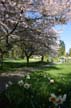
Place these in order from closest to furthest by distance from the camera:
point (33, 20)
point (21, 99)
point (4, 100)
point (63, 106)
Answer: point (63, 106) → point (21, 99) → point (4, 100) → point (33, 20)

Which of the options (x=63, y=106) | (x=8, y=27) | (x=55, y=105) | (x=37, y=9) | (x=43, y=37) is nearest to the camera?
(x=55, y=105)

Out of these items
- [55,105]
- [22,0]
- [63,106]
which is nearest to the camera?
[55,105]

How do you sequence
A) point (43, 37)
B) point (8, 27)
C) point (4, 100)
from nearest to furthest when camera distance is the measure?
point (4, 100) → point (8, 27) → point (43, 37)

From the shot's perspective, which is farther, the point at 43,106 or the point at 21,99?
the point at 21,99

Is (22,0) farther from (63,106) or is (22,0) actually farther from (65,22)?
(63,106)

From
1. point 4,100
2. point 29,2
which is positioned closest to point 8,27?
point 29,2

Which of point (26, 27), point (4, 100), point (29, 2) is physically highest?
point (29, 2)

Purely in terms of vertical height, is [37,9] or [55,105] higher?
[37,9]

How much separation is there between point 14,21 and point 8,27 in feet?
6.59

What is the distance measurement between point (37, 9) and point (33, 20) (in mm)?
1758

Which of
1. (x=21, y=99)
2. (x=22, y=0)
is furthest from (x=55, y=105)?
(x=22, y=0)

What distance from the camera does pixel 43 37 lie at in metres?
25.0

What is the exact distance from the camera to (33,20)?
814 inches

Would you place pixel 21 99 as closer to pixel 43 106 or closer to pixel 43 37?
pixel 43 106
